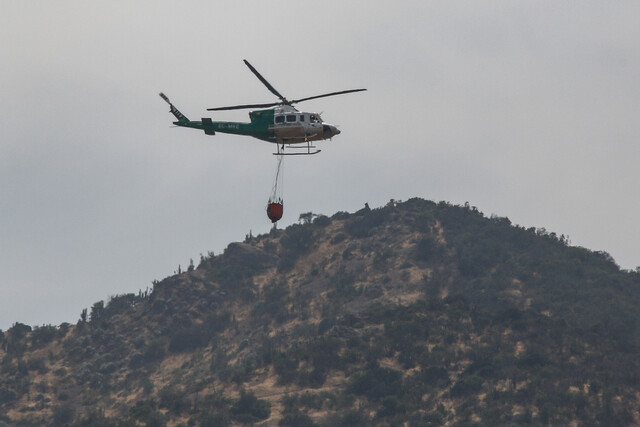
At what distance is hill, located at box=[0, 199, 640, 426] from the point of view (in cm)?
10094

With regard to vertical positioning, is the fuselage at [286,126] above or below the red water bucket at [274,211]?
above

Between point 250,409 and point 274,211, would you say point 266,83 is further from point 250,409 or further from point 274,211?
point 250,409

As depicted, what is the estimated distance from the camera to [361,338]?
118938 mm

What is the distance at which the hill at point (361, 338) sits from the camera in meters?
101

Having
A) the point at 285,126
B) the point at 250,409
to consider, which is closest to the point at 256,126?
the point at 285,126

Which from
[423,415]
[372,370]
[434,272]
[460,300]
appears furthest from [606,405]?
[434,272]

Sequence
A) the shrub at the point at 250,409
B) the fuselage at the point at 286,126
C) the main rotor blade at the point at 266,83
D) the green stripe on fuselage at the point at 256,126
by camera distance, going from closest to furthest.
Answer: the main rotor blade at the point at 266,83
the fuselage at the point at 286,126
the green stripe on fuselage at the point at 256,126
the shrub at the point at 250,409

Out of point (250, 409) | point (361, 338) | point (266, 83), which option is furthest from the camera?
point (361, 338)

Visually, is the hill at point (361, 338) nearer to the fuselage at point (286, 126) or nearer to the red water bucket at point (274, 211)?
the red water bucket at point (274, 211)

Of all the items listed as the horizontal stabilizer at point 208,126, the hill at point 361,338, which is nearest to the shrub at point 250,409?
the hill at point 361,338

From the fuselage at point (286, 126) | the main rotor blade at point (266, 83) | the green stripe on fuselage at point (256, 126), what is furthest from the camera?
the green stripe on fuselage at point (256, 126)

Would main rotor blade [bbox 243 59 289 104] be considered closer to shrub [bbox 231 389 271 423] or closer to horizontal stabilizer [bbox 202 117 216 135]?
horizontal stabilizer [bbox 202 117 216 135]

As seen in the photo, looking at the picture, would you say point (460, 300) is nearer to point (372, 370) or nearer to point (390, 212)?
point (372, 370)

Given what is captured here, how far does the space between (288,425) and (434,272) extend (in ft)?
193
